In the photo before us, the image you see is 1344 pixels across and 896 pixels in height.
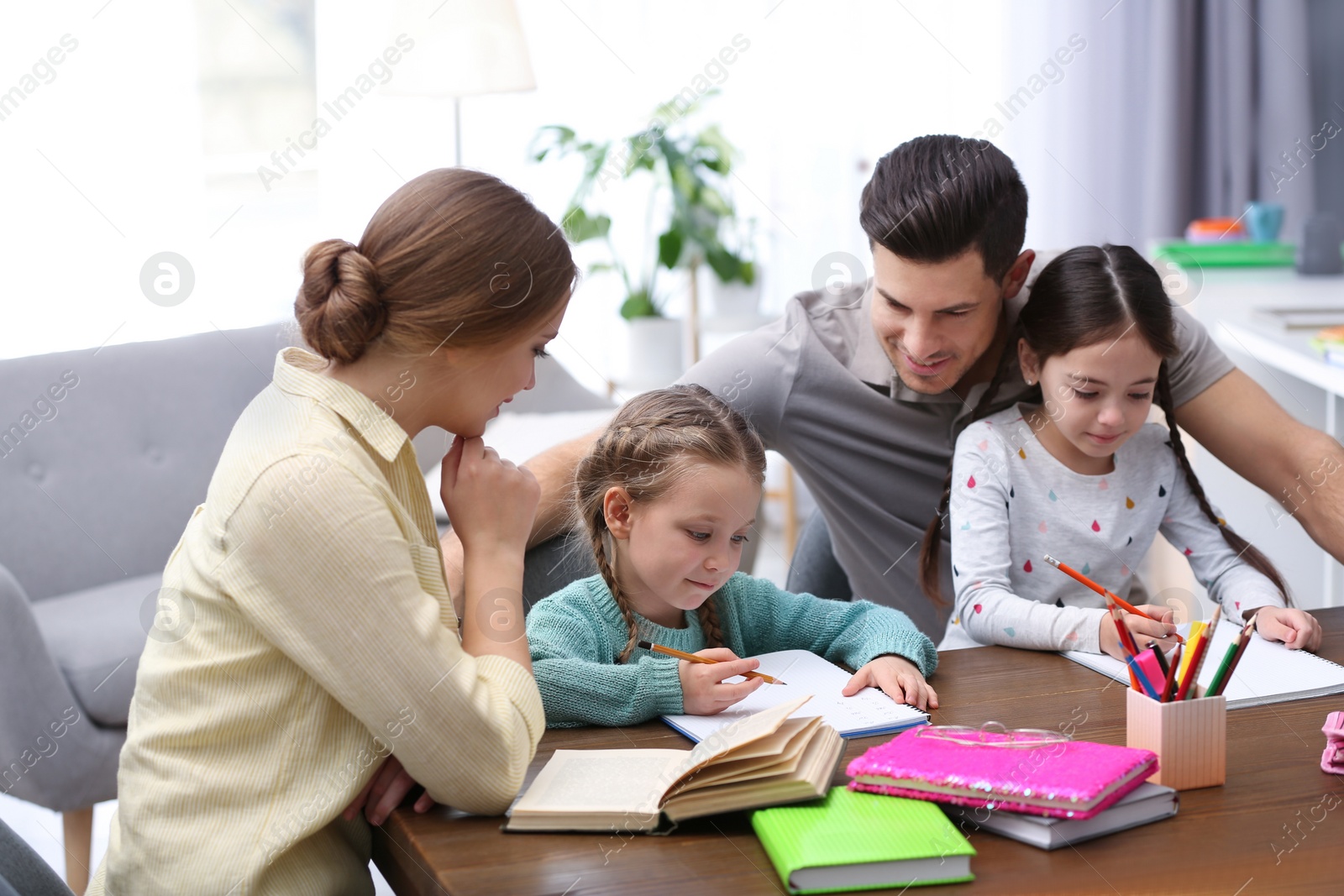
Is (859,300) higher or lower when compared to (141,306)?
higher

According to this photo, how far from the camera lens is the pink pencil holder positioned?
3.04 ft

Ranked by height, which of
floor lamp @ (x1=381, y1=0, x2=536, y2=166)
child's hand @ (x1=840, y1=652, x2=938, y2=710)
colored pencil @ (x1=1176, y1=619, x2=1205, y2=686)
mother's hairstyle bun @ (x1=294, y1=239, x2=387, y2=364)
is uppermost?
floor lamp @ (x1=381, y1=0, x2=536, y2=166)

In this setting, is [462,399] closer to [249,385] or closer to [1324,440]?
[1324,440]

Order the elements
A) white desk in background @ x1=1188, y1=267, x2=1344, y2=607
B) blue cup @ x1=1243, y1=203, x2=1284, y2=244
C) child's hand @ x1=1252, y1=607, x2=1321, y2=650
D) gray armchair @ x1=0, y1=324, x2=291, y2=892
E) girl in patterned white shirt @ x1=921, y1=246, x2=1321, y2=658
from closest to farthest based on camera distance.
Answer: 1. child's hand @ x1=1252, y1=607, x2=1321, y2=650
2. girl in patterned white shirt @ x1=921, y1=246, x2=1321, y2=658
3. gray armchair @ x1=0, y1=324, x2=291, y2=892
4. white desk in background @ x1=1188, y1=267, x2=1344, y2=607
5. blue cup @ x1=1243, y1=203, x2=1284, y2=244

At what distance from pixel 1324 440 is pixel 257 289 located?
8.81 feet

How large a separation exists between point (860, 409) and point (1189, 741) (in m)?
0.78

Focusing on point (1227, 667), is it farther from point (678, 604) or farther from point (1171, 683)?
point (678, 604)

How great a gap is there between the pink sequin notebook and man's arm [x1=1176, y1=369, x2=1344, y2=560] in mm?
750

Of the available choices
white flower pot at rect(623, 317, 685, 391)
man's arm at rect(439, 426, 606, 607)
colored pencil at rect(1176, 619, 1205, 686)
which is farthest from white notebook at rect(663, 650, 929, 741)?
white flower pot at rect(623, 317, 685, 391)

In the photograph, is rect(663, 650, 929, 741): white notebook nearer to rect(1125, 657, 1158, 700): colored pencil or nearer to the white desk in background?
rect(1125, 657, 1158, 700): colored pencil

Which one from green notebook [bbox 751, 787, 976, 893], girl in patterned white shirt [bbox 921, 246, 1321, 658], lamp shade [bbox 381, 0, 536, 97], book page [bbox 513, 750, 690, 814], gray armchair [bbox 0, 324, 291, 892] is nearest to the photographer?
green notebook [bbox 751, 787, 976, 893]

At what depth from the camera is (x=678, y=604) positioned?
1.21 m

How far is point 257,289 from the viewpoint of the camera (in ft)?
10.9

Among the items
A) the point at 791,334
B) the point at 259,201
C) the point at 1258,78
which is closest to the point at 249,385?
the point at 259,201
